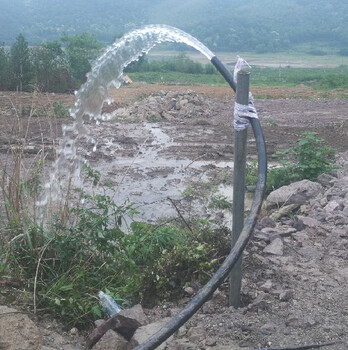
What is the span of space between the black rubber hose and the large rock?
10.2ft

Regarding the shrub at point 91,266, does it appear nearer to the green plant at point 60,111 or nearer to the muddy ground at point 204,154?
the muddy ground at point 204,154

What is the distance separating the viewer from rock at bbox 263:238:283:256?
3908mm

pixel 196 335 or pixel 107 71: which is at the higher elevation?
pixel 107 71

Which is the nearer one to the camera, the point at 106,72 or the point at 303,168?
the point at 106,72

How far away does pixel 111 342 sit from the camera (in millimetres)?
2721

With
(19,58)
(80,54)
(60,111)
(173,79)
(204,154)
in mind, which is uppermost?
(80,54)

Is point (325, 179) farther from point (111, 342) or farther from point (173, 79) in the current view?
point (173, 79)

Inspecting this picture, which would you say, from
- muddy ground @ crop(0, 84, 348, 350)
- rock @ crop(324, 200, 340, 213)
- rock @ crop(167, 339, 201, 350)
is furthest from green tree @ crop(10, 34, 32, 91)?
rock @ crop(167, 339, 201, 350)

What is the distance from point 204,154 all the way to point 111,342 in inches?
79.0

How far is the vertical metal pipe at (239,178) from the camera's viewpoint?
2894mm

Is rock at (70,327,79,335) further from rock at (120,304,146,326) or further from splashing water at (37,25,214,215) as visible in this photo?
splashing water at (37,25,214,215)

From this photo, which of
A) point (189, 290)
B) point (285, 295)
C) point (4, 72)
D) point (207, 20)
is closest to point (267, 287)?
point (285, 295)

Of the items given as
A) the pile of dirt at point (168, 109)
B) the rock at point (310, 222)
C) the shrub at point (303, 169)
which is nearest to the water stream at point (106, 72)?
the rock at point (310, 222)

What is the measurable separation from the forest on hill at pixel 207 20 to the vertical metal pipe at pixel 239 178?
5468cm
